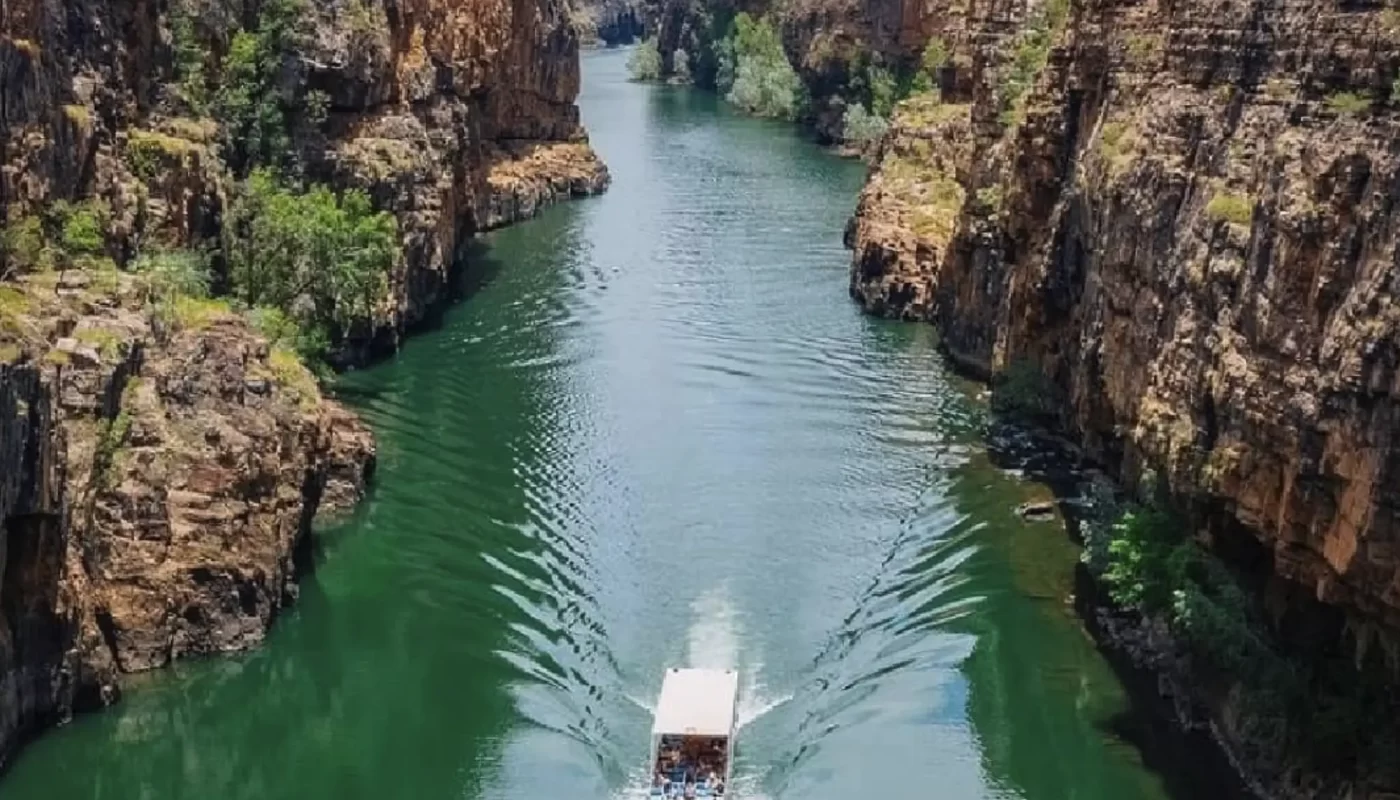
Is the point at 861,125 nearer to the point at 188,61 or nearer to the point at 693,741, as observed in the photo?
the point at 188,61

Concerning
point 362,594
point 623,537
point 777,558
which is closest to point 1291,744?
point 777,558

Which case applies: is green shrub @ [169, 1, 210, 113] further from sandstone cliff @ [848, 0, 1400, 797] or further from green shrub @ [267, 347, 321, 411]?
sandstone cliff @ [848, 0, 1400, 797]

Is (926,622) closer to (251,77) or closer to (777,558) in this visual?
(777,558)

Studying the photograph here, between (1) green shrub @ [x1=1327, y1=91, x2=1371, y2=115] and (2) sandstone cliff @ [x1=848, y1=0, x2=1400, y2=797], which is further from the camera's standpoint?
(1) green shrub @ [x1=1327, y1=91, x2=1371, y2=115]

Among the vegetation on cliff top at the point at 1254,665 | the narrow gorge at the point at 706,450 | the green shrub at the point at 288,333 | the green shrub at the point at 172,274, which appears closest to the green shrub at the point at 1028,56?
the narrow gorge at the point at 706,450

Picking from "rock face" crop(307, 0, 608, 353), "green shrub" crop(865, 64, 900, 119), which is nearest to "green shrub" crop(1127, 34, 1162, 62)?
"rock face" crop(307, 0, 608, 353)

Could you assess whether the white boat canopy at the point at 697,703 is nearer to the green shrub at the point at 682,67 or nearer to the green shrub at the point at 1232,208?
the green shrub at the point at 1232,208

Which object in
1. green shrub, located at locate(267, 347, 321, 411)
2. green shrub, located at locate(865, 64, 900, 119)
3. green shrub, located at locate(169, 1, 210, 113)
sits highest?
green shrub, located at locate(169, 1, 210, 113)
